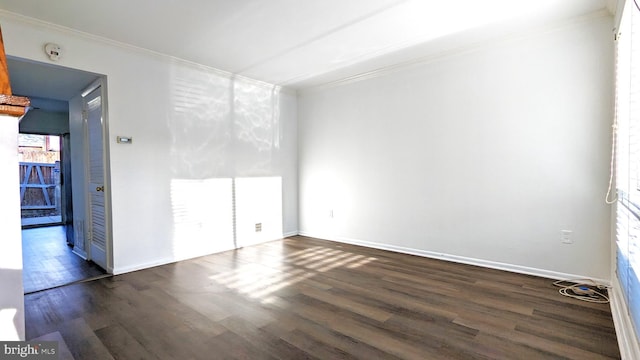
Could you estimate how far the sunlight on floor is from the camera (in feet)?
9.68

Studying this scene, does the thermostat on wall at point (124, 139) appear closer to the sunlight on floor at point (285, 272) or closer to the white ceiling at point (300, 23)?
the white ceiling at point (300, 23)

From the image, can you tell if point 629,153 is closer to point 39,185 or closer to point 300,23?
point 300,23

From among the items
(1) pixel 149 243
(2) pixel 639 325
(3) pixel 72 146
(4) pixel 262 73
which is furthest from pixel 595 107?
(3) pixel 72 146

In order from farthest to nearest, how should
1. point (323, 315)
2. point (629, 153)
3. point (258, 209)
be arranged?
1. point (258, 209)
2. point (323, 315)
3. point (629, 153)

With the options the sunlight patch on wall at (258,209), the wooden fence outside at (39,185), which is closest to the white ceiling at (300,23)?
the sunlight patch on wall at (258,209)

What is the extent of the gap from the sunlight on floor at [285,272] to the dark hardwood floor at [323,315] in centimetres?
2

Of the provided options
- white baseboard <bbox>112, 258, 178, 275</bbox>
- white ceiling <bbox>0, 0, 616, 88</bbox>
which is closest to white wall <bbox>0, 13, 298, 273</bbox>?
white baseboard <bbox>112, 258, 178, 275</bbox>

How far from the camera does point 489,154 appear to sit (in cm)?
347

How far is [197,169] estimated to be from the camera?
13.5 ft

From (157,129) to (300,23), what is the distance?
A: 6.84 feet

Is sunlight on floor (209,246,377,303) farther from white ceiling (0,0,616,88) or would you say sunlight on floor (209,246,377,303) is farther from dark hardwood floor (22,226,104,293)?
white ceiling (0,0,616,88)

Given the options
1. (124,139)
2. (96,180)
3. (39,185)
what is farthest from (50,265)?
(39,185)

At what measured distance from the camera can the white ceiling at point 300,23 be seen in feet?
8.73

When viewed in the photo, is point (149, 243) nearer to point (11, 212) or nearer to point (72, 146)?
point (72, 146)
